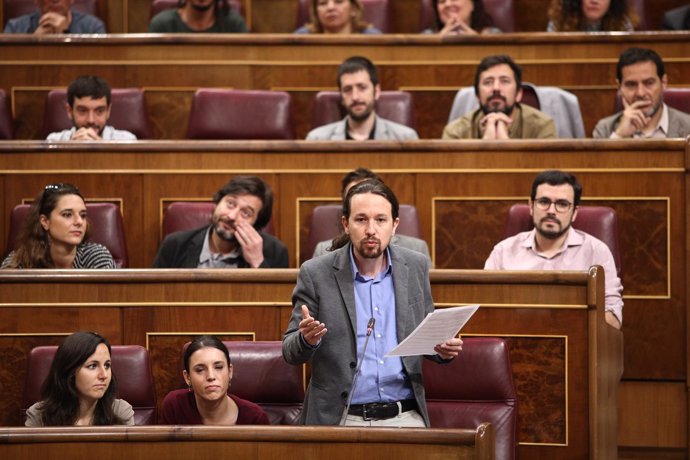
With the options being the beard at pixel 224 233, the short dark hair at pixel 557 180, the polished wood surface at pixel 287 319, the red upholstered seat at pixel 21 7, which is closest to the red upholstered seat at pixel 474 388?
the polished wood surface at pixel 287 319

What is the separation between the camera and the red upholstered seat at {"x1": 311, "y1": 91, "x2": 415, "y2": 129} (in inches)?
99.5

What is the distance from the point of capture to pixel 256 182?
2.06m

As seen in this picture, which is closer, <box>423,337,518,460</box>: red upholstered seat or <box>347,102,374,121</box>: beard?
<box>423,337,518,460</box>: red upholstered seat

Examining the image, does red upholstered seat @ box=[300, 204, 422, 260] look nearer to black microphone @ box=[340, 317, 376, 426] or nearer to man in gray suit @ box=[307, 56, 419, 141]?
man in gray suit @ box=[307, 56, 419, 141]

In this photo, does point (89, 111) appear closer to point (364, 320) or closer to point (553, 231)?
point (553, 231)

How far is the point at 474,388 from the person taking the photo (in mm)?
1577

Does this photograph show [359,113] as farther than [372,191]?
Yes

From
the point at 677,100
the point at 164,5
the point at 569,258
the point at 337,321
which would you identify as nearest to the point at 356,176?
the point at 569,258

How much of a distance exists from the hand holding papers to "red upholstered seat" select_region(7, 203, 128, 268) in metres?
0.87

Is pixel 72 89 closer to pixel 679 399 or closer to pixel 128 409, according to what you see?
pixel 128 409

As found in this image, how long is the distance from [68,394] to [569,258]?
2.71ft

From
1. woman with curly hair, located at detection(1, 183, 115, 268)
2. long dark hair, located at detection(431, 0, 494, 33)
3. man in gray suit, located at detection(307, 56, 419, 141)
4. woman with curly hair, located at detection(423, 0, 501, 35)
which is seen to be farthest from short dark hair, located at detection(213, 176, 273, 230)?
long dark hair, located at detection(431, 0, 494, 33)

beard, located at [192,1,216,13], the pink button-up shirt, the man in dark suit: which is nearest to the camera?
the pink button-up shirt

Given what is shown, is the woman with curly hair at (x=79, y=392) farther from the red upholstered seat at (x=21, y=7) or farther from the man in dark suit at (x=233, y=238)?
the red upholstered seat at (x=21, y=7)
